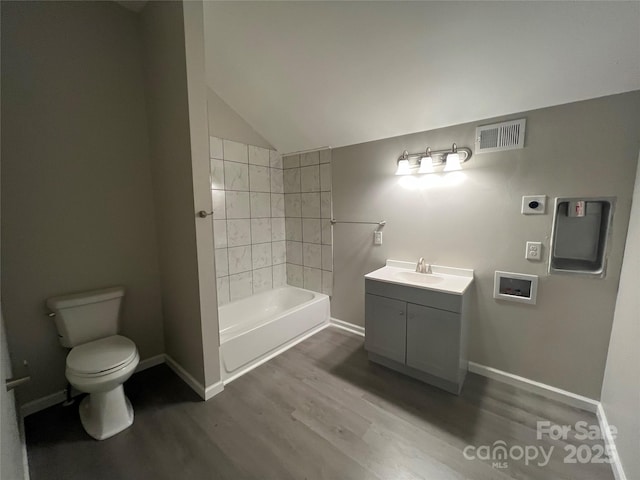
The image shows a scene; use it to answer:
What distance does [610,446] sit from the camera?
1365mm

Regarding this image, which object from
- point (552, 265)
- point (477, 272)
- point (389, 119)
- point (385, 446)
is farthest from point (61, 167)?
point (552, 265)

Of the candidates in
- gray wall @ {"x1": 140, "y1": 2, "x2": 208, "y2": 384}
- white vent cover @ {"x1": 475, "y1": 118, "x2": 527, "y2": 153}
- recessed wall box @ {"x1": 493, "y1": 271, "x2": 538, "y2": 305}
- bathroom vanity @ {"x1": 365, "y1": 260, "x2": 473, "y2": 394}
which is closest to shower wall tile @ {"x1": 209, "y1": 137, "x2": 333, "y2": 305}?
gray wall @ {"x1": 140, "y1": 2, "x2": 208, "y2": 384}

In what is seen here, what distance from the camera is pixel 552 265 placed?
5.56 ft

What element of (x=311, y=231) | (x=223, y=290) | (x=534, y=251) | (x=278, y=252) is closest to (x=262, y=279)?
(x=278, y=252)

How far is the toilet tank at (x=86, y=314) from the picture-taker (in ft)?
5.41

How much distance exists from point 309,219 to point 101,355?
81.8 inches

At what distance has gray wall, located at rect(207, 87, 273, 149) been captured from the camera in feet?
8.07

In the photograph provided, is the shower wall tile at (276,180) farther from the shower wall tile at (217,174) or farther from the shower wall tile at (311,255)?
the shower wall tile at (311,255)

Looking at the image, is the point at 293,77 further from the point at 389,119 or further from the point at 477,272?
the point at 477,272

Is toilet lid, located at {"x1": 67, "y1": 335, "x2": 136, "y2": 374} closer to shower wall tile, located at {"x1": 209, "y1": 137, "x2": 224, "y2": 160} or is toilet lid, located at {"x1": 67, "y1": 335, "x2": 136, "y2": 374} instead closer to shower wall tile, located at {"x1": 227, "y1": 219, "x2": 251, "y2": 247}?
shower wall tile, located at {"x1": 227, "y1": 219, "x2": 251, "y2": 247}

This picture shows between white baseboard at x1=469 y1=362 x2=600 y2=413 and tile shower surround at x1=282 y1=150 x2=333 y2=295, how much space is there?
60.3 inches

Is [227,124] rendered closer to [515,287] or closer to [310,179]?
[310,179]

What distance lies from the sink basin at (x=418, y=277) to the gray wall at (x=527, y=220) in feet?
0.48

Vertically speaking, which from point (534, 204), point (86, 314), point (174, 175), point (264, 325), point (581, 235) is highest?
point (174, 175)
